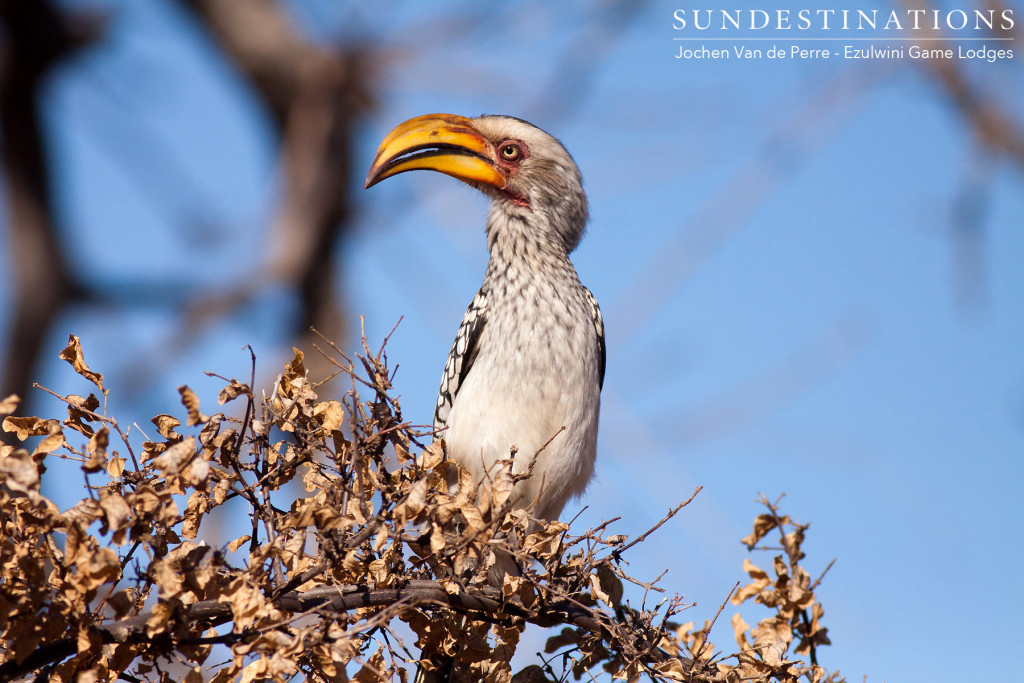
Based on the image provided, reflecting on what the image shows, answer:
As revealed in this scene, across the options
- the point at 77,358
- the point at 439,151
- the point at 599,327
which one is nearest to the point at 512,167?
the point at 439,151

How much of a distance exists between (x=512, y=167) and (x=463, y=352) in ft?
2.84

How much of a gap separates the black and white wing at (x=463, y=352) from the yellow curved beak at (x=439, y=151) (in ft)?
1.57

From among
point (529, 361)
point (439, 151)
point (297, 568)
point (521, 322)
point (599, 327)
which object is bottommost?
point (297, 568)

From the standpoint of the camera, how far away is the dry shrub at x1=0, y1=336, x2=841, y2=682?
1445 millimetres

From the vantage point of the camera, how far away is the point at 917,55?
5.60 m

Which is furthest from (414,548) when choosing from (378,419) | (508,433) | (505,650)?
(508,433)

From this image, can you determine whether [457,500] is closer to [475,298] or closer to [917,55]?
[475,298]

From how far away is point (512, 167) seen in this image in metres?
3.82

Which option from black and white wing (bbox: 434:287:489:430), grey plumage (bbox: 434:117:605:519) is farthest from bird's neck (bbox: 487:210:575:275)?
black and white wing (bbox: 434:287:489:430)

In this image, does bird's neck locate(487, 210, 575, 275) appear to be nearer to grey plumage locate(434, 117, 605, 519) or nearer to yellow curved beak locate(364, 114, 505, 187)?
grey plumage locate(434, 117, 605, 519)

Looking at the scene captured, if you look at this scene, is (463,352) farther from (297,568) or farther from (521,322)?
(297,568)

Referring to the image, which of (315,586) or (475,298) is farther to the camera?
(475,298)

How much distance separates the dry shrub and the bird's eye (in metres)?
2.12

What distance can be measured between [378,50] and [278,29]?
6.20ft
